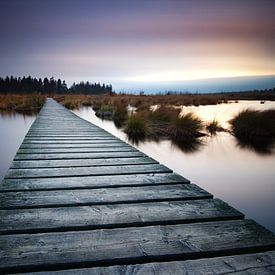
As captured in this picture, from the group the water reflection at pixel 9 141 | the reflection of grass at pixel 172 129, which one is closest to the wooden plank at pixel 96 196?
the water reflection at pixel 9 141

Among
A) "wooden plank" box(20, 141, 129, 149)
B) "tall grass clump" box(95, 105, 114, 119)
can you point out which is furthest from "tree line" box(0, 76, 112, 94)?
"wooden plank" box(20, 141, 129, 149)

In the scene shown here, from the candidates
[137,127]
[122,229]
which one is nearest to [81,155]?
[122,229]

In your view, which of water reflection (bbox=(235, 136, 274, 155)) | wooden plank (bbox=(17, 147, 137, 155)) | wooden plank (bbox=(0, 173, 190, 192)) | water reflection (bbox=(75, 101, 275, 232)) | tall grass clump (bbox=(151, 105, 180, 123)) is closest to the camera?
wooden plank (bbox=(0, 173, 190, 192))

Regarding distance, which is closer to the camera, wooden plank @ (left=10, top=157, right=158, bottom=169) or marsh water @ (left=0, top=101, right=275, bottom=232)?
wooden plank @ (left=10, top=157, right=158, bottom=169)

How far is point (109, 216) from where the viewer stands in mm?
1598

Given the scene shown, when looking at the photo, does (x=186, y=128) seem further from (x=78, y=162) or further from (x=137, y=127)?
(x=78, y=162)

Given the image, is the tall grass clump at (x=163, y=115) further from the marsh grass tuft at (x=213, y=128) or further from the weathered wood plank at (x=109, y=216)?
the weathered wood plank at (x=109, y=216)

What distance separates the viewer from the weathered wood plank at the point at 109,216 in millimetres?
1458

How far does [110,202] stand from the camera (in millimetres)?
1821

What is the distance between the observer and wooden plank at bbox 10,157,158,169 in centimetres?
285

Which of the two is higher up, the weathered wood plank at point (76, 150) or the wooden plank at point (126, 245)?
the wooden plank at point (126, 245)

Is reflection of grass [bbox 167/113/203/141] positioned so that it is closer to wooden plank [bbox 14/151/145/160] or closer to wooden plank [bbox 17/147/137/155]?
wooden plank [bbox 17/147/137/155]

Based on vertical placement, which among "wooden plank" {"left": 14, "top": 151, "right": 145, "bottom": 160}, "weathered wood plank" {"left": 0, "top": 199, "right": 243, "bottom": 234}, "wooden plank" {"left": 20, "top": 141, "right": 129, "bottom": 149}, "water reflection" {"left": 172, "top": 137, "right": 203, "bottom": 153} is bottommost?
"water reflection" {"left": 172, "top": 137, "right": 203, "bottom": 153}

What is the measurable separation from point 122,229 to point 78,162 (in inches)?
67.8
